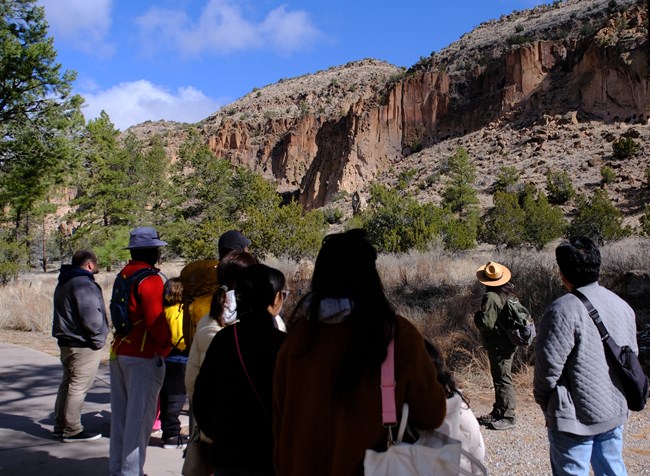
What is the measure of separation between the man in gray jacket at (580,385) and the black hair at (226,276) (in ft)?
5.43

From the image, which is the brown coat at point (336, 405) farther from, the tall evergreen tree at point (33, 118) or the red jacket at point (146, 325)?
the tall evergreen tree at point (33, 118)

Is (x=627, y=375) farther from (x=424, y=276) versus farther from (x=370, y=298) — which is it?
(x=424, y=276)

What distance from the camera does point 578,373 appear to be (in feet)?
9.36

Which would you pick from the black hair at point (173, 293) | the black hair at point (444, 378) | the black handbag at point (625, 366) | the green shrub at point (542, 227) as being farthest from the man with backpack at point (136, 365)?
the green shrub at point (542, 227)

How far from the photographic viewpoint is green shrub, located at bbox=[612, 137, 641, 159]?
3969 centimetres

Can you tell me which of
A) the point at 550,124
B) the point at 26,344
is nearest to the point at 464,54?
the point at 550,124

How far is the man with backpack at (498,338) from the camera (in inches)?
217

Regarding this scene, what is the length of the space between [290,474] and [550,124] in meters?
53.3

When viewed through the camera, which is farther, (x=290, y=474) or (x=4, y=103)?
(x=4, y=103)

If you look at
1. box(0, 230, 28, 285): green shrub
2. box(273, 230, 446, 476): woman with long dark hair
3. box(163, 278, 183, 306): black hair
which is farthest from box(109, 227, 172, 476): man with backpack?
box(0, 230, 28, 285): green shrub

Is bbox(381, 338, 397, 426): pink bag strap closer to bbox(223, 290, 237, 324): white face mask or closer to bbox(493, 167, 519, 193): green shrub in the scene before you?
bbox(223, 290, 237, 324): white face mask

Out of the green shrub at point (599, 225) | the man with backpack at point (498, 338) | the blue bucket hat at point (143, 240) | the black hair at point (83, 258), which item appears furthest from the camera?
the green shrub at point (599, 225)

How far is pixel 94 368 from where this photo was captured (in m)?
5.16

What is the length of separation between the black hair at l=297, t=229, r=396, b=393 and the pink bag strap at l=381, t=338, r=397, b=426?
33 mm
